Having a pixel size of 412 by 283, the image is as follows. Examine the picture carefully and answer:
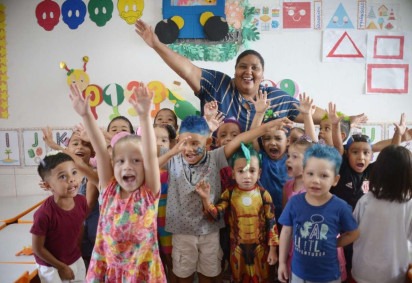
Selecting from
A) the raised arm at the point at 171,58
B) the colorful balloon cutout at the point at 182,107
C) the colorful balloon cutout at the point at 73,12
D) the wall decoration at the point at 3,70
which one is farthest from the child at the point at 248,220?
the wall decoration at the point at 3,70

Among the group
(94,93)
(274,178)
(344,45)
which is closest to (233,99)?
(274,178)

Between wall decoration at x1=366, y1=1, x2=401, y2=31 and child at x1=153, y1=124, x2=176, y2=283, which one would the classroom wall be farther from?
child at x1=153, y1=124, x2=176, y2=283

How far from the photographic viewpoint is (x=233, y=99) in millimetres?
1893

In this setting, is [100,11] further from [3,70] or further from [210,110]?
[210,110]

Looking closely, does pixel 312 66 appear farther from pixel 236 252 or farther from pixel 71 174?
pixel 71 174

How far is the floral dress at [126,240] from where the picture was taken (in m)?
1.12

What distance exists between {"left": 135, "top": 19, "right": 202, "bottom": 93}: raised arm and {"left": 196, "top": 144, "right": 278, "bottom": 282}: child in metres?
0.63

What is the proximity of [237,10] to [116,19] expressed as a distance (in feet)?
3.32

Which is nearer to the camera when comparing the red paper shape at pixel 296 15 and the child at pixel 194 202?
the child at pixel 194 202

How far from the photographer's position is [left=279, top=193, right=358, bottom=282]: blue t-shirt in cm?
121

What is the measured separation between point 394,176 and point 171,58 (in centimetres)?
122

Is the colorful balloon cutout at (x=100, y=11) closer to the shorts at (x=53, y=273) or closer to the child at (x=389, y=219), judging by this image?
the shorts at (x=53, y=273)

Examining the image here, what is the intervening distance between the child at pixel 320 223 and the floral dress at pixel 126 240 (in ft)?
1.73

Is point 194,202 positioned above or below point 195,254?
above
